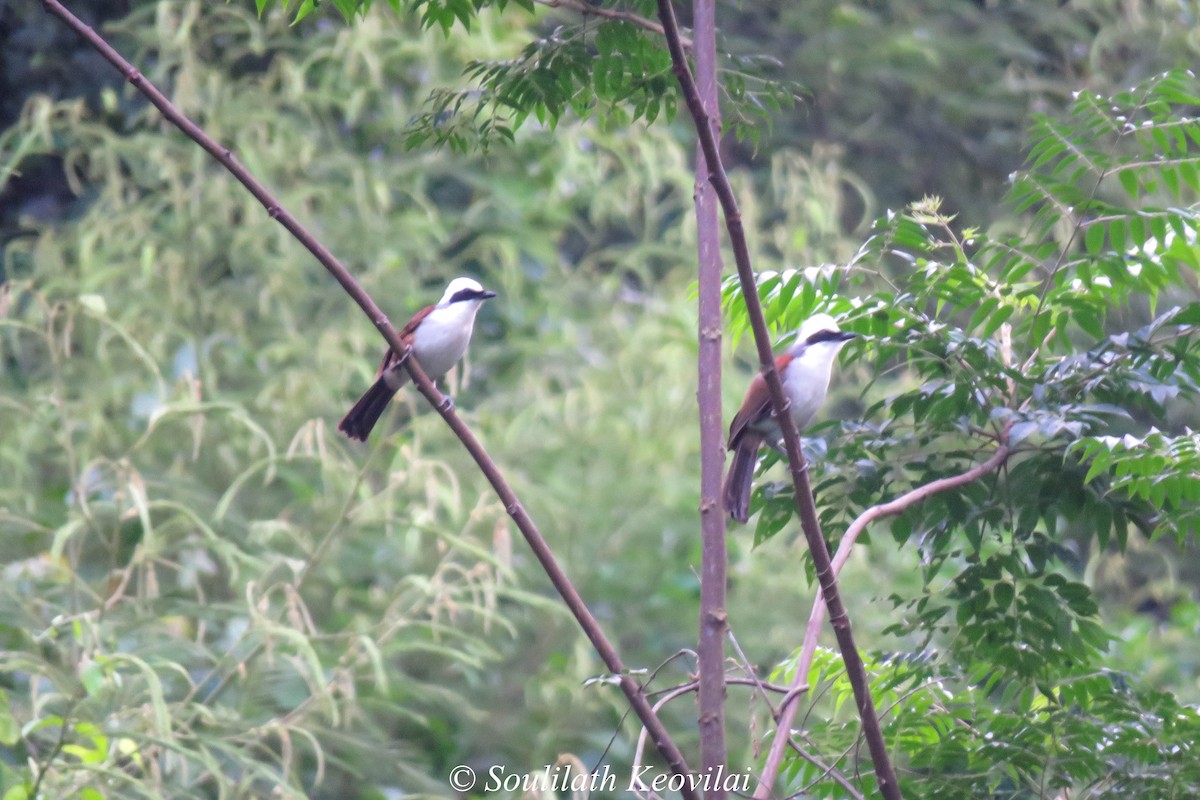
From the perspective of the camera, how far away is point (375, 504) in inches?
181

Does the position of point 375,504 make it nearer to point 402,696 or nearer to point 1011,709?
point 402,696

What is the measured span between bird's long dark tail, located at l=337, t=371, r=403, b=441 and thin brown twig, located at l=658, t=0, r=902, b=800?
1980mm

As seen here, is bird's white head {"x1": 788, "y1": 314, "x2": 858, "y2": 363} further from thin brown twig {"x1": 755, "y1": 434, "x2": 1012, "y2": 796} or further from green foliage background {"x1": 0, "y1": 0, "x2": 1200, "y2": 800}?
thin brown twig {"x1": 755, "y1": 434, "x2": 1012, "y2": 796}

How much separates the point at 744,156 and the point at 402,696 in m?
6.09

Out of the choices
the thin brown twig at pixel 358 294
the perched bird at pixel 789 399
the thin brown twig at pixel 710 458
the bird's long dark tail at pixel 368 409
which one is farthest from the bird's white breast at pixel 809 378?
the thin brown twig at pixel 358 294

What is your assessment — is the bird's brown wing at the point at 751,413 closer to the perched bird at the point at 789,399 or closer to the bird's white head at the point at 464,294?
the perched bird at the point at 789,399

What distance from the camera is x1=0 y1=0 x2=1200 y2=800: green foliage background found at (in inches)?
103

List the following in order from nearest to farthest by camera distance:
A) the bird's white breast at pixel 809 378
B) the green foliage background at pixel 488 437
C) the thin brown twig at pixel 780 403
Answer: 1. the thin brown twig at pixel 780 403
2. the green foliage background at pixel 488 437
3. the bird's white breast at pixel 809 378

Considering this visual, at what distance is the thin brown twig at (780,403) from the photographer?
1.97 metres

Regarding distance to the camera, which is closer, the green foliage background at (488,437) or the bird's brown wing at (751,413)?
the green foliage background at (488,437)

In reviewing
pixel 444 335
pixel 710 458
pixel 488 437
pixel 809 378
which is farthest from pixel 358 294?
pixel 488 437

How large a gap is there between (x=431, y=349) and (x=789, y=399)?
125 cm

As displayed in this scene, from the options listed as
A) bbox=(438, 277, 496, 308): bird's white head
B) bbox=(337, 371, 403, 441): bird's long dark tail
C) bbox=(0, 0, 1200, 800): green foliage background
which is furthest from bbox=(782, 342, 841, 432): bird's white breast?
bbox=(337, 371, 403, 441): bird's long dark tail

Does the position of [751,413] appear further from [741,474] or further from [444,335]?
[444,335]
